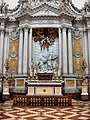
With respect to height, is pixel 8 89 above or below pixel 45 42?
below

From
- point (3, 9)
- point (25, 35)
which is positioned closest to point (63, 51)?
point (25, 35)

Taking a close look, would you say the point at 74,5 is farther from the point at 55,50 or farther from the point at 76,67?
the point at 76,67

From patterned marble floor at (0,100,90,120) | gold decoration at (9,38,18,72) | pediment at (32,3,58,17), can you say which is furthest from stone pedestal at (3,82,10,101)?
pediment at (32,3,58,17)

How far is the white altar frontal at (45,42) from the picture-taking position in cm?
1475

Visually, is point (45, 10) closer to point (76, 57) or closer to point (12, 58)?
point (76, 57)

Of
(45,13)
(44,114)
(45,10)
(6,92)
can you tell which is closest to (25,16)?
(45,13)

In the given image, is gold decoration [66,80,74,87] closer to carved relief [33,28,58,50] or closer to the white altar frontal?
the white altar frontal

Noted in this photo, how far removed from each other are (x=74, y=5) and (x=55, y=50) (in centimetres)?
431

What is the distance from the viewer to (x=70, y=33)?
614 inches

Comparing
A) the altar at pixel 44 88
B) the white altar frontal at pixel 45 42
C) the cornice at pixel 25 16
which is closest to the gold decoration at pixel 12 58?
the white altar frontal at pixel 45 42

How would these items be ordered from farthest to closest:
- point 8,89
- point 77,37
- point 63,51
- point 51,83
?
1. point 77,37
2. point 63,51
3. point 8,89
4. point 51,83

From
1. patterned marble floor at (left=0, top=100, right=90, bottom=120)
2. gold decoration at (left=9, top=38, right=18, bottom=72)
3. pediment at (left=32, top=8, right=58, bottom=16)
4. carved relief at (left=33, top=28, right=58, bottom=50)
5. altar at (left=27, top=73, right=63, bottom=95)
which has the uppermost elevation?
pediment at (left=32, top=8, right=58, bottom=16)

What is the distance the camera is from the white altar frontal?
1475 cm

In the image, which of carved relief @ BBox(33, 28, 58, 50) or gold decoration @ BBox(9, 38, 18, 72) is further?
carved relief @ BBox(33, 28, 58, 50)
